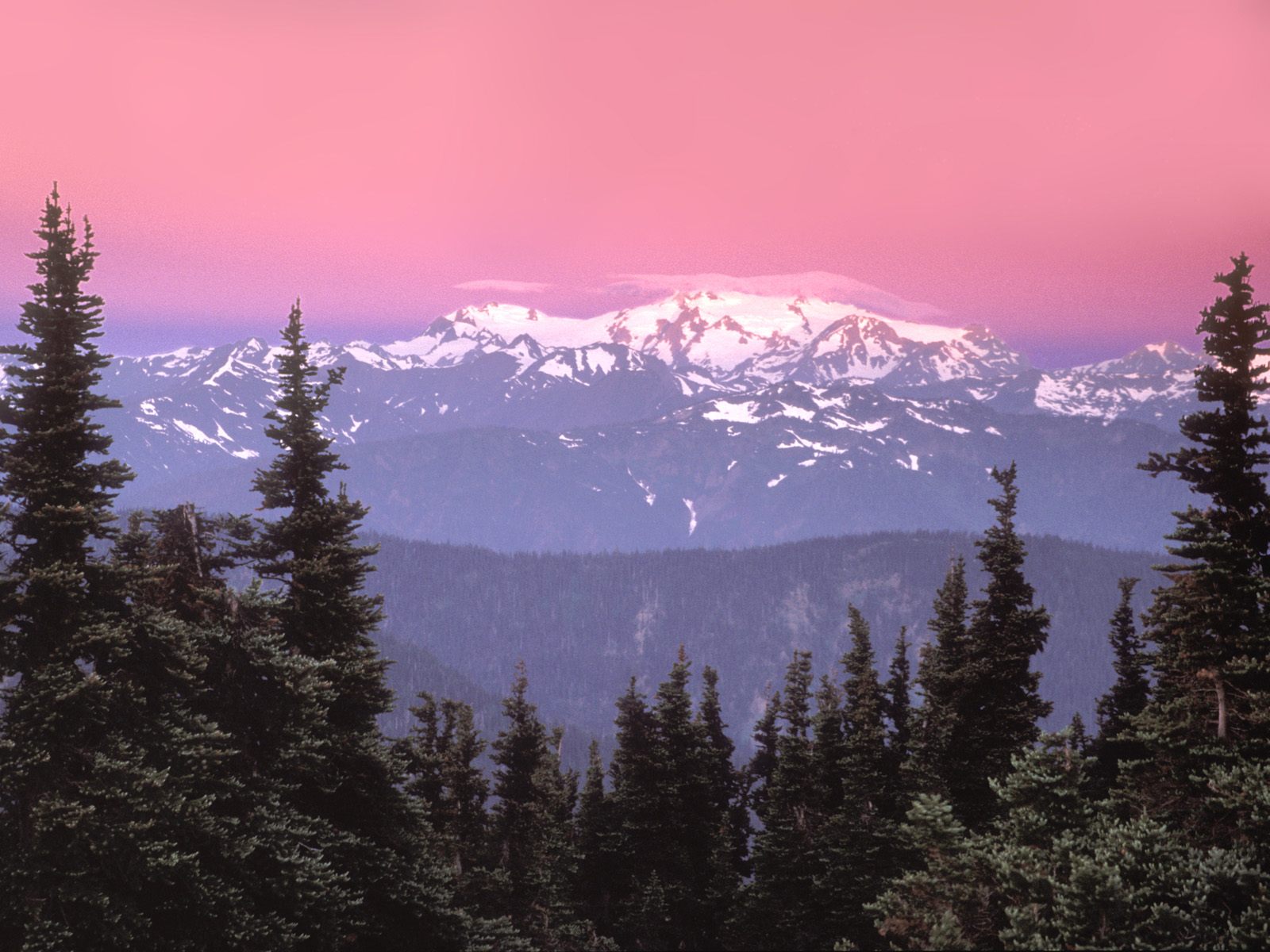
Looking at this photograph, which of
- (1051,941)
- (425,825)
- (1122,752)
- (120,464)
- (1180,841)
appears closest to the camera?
(1051,941)

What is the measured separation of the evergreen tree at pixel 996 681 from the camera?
3903 cm

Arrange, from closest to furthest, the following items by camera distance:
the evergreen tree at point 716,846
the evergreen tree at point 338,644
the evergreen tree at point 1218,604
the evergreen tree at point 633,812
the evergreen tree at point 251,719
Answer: the evergreen tree at point 1218,604 → the evergreen tree at point 251,719 → the evergreen tree at point 338,644 → the evergreen tree at point 633,812 → the evergreen tree at point 716,846

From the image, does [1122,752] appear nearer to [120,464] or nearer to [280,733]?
[280,733]

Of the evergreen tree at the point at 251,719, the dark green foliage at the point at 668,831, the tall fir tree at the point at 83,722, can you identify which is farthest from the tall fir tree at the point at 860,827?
the tall fir tree at the point at 83,722

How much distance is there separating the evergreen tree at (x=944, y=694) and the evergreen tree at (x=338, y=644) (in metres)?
21.7

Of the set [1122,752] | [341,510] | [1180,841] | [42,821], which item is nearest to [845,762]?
[1122,752]

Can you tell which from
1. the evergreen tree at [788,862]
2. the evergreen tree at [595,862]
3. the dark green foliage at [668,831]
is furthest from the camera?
the evergreen tree at [595,862]

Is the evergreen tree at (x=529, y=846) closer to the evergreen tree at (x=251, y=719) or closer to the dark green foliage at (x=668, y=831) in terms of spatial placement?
the dark green foliage at (x=668, y=831)

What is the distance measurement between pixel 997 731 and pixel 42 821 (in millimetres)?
34355

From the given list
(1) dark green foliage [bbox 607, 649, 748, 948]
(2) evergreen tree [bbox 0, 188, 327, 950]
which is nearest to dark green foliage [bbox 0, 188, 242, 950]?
(2) evergreen tree [bbox 0, 188, 327, 950]

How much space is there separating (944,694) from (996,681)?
10.3ft

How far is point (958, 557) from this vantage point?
150 ft

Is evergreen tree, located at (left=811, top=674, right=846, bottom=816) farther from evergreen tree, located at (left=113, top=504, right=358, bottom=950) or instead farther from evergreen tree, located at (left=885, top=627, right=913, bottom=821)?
evergreen tree, located at (left=113, top=504, right=358, bottom=950)

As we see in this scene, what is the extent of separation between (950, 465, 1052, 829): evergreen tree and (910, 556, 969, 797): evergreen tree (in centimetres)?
35
